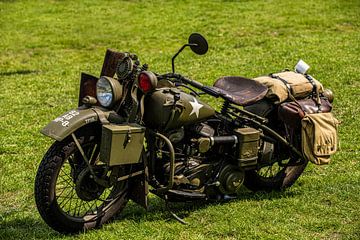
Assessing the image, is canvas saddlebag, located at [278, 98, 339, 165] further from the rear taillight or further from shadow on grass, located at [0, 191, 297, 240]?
the rear taillight

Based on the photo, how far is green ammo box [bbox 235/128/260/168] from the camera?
21.3ft

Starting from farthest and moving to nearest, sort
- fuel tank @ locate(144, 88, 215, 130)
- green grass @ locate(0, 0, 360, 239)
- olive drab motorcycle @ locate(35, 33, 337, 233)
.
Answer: green grass @ locate(0, 0, 360, 239) → fuel tank @ locate(144, 88, 215, 130) → olive drab motorcycle @ locate(35, 33, 337, 233)

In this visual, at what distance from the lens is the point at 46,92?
39.2 feet

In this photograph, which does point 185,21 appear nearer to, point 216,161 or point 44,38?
point 44,38

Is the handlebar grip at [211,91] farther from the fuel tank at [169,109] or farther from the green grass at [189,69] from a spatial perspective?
the green grass at [189,69]

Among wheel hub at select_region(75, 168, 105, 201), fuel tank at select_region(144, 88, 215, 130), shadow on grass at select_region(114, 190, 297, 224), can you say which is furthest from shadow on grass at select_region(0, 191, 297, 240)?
fuel tank at select_region(144, 88, 215, 130)

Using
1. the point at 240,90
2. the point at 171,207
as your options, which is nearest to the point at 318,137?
the point at 240,90

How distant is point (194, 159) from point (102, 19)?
1437cm

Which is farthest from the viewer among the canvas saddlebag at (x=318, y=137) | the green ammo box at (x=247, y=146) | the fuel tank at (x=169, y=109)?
the canvas saddlebag at (x=318, y=137)

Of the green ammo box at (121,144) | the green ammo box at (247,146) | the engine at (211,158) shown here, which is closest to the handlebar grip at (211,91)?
the engine at (211,158)

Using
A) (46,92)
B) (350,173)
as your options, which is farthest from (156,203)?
(46,92)

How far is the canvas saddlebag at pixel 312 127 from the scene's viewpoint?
675cm

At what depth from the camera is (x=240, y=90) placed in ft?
21.9

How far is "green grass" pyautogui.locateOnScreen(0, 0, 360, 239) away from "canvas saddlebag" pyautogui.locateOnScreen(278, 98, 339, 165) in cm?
46
